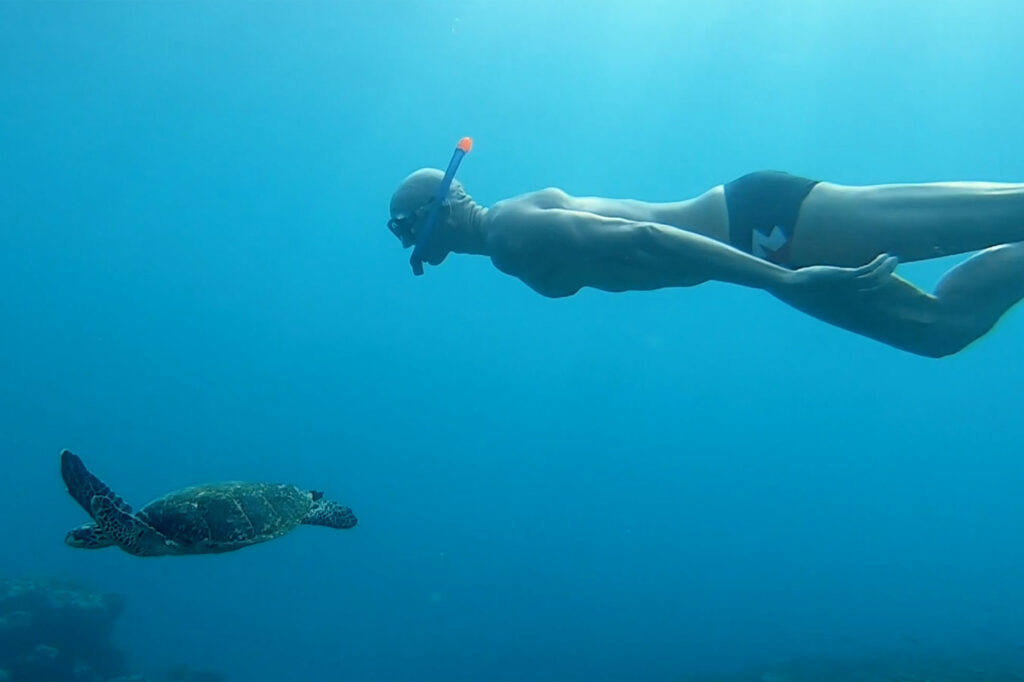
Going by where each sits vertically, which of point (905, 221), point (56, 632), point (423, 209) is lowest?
point (56, 632)

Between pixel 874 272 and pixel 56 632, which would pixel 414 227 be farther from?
pixel 56 632

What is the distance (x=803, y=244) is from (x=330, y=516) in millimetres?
3934

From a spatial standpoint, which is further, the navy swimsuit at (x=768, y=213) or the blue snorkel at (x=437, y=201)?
the blue snorkel at (x=437, y=201)

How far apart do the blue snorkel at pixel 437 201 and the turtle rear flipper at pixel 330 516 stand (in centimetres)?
231

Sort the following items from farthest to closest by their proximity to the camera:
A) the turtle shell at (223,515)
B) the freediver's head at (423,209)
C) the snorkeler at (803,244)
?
the turtle shell at (223,515), the freediver's head at (423,209), the snorkeler at (803,244)

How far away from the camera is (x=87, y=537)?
394 centimetres

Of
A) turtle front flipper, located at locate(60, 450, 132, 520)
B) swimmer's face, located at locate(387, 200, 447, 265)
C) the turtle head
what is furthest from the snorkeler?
the turtle head

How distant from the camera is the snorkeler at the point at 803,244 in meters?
3.03

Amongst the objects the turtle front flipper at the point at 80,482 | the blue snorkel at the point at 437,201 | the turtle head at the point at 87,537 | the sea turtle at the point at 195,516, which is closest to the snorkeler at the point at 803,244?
the blue snorkel at the point at 437,201

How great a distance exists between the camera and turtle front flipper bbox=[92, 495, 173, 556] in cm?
→ 387

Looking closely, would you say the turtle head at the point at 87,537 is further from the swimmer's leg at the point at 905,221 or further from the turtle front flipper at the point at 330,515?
the swimmer's leg at the point at 905,221

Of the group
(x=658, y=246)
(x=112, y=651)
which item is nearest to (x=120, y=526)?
(x=658, y=246)

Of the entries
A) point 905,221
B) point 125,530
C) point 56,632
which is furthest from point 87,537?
point 56,632

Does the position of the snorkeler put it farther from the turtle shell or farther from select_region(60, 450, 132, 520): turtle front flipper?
the turtle shell
